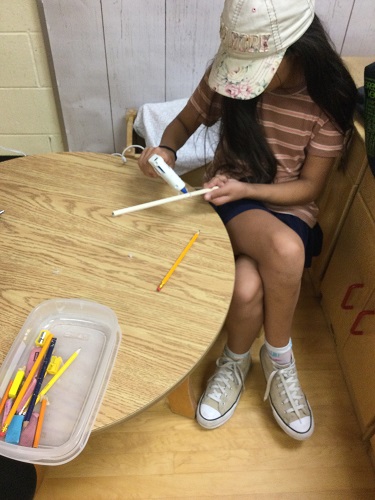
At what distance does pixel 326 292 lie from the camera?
1.20 metres

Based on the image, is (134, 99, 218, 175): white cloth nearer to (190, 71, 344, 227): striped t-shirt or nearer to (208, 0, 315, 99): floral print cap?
(190, 71, 344, 227): striped t-shirt

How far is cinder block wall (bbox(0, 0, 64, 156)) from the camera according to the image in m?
1.28

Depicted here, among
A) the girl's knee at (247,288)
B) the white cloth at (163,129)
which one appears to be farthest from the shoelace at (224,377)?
the white cloth at (163,129)

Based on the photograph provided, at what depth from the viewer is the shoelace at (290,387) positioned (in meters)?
0.98

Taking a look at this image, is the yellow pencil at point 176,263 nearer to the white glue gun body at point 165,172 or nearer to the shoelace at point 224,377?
the white glue gun body at point 165,172

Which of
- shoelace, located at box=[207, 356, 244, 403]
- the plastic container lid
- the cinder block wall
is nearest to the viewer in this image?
the plastic container lid

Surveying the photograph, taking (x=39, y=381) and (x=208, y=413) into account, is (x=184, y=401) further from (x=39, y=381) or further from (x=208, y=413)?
(x=39, y=381)

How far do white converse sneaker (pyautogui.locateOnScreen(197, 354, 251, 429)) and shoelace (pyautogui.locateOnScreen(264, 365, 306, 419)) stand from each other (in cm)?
8

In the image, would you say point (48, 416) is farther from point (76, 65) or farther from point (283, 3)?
point (76, 65)

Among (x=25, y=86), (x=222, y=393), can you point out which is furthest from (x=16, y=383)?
(x=25, y=86)

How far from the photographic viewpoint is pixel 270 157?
0.90 metres

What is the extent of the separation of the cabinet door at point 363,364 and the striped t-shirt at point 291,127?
0.26 m

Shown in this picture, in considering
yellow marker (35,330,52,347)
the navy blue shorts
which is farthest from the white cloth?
yellow marker (35,330,52,347)

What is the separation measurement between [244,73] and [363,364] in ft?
2.35
